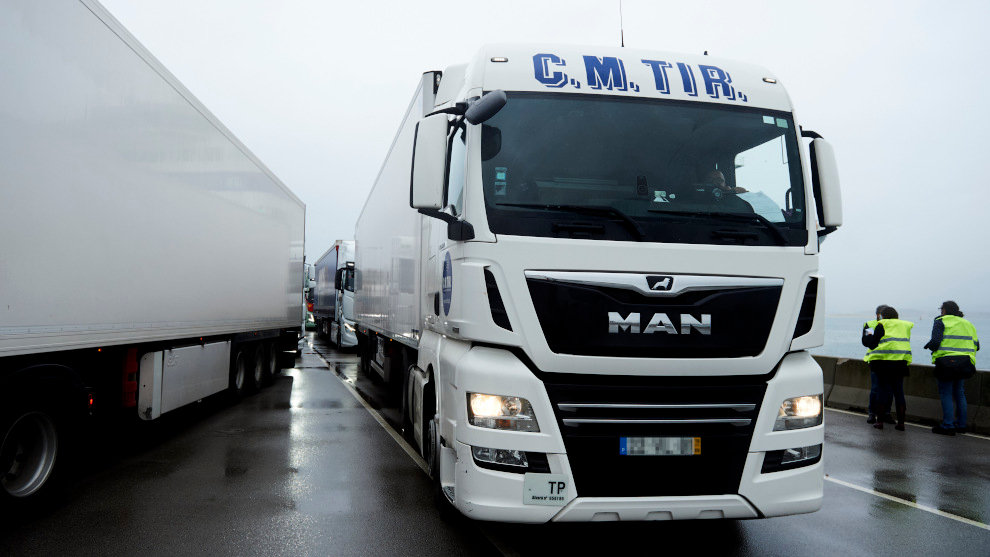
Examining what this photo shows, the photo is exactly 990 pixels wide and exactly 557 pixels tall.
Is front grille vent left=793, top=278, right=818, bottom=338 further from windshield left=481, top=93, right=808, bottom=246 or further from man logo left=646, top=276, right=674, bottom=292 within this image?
man logo left=646, top=276, right=674, bottom=292

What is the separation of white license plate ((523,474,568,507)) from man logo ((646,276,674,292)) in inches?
45.0

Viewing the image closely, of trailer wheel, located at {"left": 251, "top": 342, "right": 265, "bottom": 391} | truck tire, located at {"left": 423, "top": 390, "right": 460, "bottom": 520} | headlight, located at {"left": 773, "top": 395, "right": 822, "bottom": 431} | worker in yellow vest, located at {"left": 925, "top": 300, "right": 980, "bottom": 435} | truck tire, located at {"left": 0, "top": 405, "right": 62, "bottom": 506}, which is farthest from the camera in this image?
trailer wheel, located at {"left": 251, "top": 342, "right": 265, "bottom": 391}

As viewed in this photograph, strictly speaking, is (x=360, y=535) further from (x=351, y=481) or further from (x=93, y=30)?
(x=93, y=30)

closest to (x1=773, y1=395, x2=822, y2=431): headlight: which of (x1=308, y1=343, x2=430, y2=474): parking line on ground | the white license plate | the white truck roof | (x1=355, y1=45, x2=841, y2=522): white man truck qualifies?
(x1=355, y1=45, x2=841, y2=522): white man truck

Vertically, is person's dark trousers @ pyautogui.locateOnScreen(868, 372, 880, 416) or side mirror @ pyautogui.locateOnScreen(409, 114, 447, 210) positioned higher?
side mirror @ pyautogui.locateOnScreen(409, 114, 447, 210)

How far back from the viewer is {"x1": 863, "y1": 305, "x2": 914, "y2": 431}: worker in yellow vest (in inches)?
369

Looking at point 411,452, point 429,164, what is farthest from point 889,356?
point 429,164

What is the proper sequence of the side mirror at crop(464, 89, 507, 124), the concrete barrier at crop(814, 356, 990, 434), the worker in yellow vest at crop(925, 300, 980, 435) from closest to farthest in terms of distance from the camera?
1. the side mirror at crop(464, 89, 507, 124)
2. the worker in yellow vest at crop(925, 300, 980, 435)
3. the concrete barrier at crop(814, 356, 990, 434)

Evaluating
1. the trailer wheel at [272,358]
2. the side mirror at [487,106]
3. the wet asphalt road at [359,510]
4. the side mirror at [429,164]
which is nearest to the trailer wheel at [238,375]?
the trailer wheel at [272,358]

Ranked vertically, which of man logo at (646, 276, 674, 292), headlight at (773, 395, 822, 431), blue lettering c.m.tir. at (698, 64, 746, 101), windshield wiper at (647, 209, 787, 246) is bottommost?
headlight at (773, 395, 822, 431)

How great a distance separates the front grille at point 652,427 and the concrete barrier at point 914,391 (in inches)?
305

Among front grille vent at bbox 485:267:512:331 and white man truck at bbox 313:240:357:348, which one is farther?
white man truck at bbox 313:240:357:348

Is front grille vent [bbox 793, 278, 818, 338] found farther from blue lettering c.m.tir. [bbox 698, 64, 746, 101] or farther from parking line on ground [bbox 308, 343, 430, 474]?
parking line on ground [bbox 308, 343, 430, 474]

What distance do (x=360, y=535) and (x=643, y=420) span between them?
2068mm
